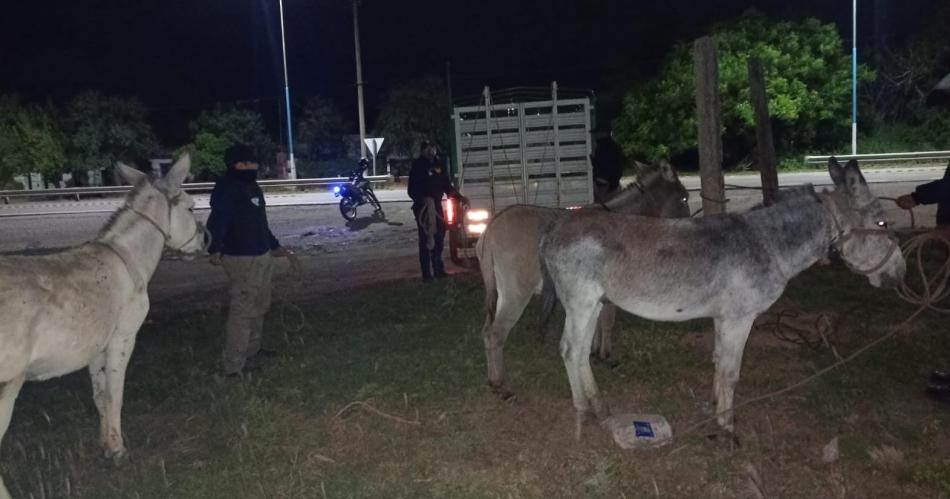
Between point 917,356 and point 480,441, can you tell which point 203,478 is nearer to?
point 480,441

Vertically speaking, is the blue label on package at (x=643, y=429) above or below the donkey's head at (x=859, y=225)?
below

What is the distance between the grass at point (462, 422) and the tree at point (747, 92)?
26.0 meters

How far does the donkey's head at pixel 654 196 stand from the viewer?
749cm

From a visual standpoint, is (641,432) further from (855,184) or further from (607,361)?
(855,184)

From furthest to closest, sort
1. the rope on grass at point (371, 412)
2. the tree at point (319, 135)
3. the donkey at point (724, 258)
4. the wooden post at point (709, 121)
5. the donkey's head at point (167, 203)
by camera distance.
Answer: the tree at point (319, 135), the wooden post at point (709, 121), the rope on grass at point (371, 412), the donkey's head at point (167, 203), the donkey at point (724, 258)

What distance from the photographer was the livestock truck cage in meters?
12.9

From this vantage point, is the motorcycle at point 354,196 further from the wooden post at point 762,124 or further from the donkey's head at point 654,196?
the donkey's head at point 654,196

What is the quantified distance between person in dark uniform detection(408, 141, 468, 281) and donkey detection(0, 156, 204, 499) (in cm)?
609

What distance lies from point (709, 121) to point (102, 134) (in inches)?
1613

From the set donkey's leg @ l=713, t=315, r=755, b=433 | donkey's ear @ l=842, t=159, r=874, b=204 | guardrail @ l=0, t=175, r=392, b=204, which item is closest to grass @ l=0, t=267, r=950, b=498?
donkey's leg @ l=713, t=315, r=755, b=433

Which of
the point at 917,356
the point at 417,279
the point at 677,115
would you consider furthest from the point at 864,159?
the point at 917,356

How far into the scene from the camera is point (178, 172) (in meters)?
6.07

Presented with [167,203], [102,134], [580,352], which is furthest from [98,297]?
[102,134]

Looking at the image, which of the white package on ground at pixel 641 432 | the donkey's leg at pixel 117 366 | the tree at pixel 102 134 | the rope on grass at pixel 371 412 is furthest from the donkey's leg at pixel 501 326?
the tree at pixel 102 134
